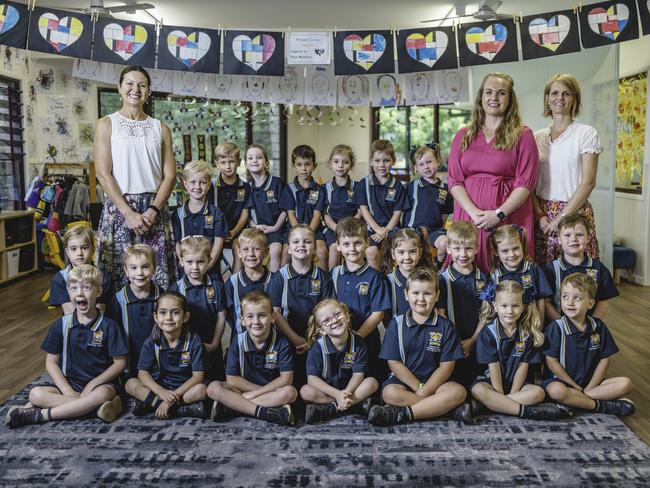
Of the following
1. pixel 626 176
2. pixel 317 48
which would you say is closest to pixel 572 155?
pixel 317 48

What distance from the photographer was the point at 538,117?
19.3 ft

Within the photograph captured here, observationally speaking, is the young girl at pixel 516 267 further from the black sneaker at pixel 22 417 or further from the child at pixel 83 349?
the black sneaker at pixel 22 417

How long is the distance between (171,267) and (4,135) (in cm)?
454

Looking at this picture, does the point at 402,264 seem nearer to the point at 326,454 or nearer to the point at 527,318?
the point at 527,318

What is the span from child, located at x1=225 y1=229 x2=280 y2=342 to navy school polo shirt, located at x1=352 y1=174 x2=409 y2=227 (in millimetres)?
1104

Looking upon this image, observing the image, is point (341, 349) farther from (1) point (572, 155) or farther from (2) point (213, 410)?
(1) point (572, 155)

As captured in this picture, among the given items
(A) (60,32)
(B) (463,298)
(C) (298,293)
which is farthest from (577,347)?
(A) (60,32)

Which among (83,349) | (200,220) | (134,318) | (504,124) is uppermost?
(504,124)

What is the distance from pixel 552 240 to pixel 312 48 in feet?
6.50

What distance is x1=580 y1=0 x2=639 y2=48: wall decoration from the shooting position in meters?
3.77

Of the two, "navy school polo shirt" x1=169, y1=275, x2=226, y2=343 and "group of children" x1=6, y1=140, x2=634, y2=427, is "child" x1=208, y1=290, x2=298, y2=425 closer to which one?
"group of children" x1=6, y1=140, x2=634, y2=427

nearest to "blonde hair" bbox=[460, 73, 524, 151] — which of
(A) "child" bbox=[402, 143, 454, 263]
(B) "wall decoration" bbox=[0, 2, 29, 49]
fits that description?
(A) "child" bbox=[402, 143, 454, 263]

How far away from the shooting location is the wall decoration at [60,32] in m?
3.80

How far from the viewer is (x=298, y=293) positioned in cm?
323
